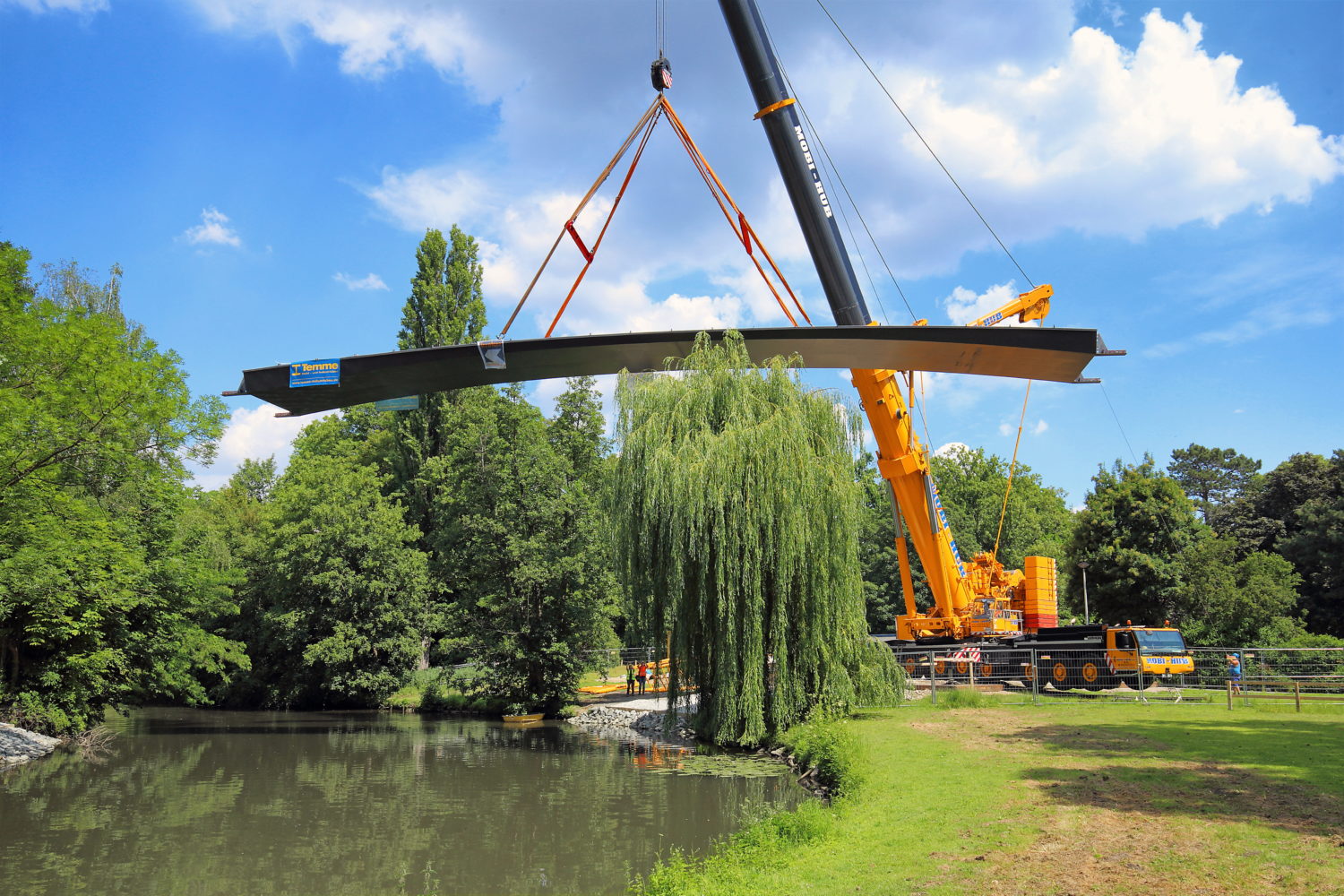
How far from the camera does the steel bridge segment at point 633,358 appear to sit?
11.4 m

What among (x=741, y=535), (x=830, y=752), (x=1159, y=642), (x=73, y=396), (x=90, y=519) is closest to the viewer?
(x=830, y=752)

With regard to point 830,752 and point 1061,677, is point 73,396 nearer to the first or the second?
point 830,752

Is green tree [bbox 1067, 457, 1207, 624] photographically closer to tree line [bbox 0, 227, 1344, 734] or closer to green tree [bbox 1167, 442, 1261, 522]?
tree line [bbox 0, 227, 1344, 734]

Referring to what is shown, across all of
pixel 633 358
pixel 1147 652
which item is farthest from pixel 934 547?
pixel 633 358

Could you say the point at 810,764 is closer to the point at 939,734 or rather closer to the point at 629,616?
the point at 939,734

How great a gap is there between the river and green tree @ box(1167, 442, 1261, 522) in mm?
68023

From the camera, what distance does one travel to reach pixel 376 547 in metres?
30.2

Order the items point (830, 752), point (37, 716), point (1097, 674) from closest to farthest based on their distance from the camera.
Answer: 1. point (830, 752)
2. point (37, 716)
3. point (1097, 674)

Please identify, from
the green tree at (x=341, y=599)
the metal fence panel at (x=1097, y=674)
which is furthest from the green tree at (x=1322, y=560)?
the green tree at (x=341, y=599)

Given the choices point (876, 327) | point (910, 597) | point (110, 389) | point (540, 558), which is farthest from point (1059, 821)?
point (540, 558)

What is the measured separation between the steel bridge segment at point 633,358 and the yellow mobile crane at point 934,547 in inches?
106

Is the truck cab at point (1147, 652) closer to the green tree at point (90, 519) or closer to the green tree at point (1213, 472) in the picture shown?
the green tree at point (90, 519)

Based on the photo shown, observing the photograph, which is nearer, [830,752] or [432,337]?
[830,752]

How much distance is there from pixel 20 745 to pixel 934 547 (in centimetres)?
2075
